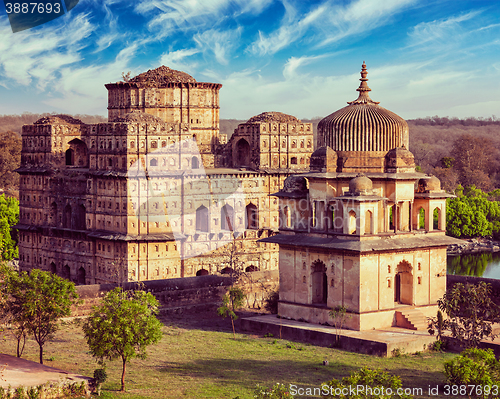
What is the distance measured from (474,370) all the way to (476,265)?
3743cm

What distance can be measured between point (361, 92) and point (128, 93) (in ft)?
52.7

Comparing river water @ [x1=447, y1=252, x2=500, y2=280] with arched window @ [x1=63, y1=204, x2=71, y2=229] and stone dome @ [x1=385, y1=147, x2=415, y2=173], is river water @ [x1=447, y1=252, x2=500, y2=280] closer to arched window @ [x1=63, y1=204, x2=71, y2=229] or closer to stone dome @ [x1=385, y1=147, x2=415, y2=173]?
arched window @ [x1=63, y1=204, x2=71, y2=229]

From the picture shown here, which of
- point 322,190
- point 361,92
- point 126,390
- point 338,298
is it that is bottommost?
point 126,390

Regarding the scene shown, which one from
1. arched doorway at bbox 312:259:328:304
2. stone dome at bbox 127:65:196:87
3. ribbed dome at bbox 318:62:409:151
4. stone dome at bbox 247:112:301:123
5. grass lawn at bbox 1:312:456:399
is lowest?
grass lawn at bbox 1:312:456:399

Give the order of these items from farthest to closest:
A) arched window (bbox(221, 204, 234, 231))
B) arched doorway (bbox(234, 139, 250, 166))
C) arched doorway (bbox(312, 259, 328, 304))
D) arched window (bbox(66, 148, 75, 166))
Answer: arched doorway (bbox(234, 139, 250, 166)), arched window (bbox(66, 148, 75, 166)), arched window (bbox(221, 204, 234, 231)), arched doorway (bbox(312, 259, 328, 304))

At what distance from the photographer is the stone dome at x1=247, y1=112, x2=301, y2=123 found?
43.0 metres

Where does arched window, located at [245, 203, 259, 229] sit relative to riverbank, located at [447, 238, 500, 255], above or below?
above

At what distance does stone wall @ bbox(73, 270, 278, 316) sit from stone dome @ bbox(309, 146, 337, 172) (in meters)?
6.53

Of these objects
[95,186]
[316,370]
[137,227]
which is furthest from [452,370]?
[95,186]

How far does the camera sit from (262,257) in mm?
41031

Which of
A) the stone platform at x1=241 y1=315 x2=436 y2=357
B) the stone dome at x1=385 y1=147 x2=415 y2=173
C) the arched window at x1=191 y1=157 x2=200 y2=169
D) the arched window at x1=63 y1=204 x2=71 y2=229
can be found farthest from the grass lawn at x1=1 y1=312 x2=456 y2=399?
the arched window at x1=63 y1=204 x2=71 y2=229

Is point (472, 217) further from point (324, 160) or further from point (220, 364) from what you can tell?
point (220, 364)

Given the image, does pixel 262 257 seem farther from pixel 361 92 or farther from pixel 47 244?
pixel 361 92

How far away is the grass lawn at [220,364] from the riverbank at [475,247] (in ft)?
116
